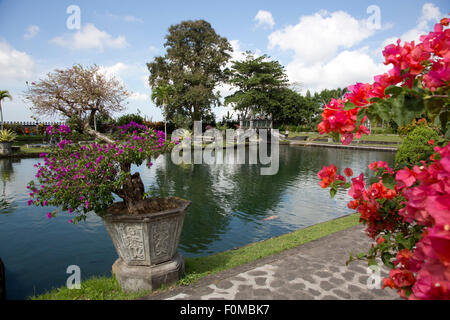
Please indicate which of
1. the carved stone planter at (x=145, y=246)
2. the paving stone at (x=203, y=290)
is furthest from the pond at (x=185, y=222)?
the paving stone at (x=203, y=290)

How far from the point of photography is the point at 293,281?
367cm

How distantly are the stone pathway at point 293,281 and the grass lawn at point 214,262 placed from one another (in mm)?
210

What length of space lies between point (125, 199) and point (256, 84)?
118ft

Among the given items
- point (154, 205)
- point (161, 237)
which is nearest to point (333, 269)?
point (161, 237)

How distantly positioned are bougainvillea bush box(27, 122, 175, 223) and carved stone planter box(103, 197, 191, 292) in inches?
14.1

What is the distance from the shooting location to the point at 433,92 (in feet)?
3.33

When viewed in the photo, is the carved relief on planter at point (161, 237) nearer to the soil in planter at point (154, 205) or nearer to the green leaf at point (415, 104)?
the soil in planter at point (154, 205)

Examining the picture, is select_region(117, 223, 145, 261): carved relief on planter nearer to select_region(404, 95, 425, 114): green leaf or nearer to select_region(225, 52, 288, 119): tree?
select_region(404, 95, 425, 114): green leaf

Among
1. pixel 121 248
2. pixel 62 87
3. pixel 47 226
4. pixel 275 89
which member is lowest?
pixel 47 226

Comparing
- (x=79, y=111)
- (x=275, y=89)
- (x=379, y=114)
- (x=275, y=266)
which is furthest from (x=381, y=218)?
(x=275, y=89)

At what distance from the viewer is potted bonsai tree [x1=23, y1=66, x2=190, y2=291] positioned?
11.3 feet

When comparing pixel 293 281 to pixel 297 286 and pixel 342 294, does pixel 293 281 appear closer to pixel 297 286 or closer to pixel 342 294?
pixel 297 286

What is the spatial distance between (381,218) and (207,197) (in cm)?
797
